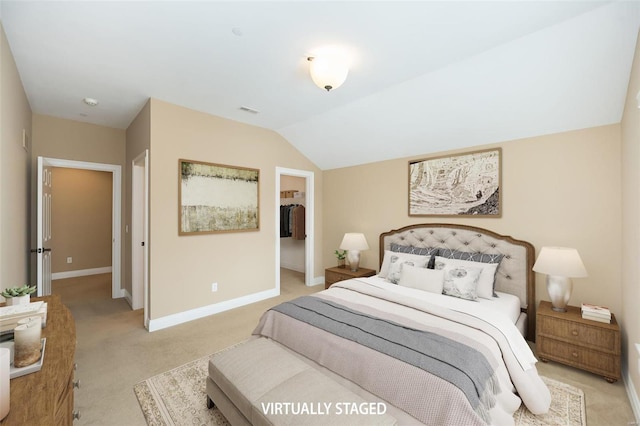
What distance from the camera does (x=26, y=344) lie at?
108 cm

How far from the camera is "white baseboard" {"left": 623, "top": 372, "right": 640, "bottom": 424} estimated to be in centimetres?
183

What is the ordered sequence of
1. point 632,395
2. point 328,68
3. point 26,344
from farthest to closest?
point 328,68, point 632,395, point 26,344

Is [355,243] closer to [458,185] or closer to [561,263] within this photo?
[458,185]

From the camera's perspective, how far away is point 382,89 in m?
2.98

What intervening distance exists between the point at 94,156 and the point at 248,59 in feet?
10.7

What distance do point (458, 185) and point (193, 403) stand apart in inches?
137

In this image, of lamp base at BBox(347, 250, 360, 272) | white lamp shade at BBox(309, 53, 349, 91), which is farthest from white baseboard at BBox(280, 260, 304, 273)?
white lamp shade at BBox(309, 53, 349, 91)

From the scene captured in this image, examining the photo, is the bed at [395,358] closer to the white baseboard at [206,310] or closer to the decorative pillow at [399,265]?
the decorative pillow at [399,265]

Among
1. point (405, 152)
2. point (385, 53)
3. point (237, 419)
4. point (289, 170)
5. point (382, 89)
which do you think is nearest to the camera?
point (237, 419)

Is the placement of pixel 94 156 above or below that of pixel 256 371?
above

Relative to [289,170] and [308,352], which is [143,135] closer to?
[289,170]

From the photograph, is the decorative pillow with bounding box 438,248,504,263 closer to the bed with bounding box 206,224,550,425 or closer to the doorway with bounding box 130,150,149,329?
the bed with bounding box 206,224,550,425

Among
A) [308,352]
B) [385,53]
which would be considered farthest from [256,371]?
[385,53]

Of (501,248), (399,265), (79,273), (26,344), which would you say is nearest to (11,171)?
(26,344)
